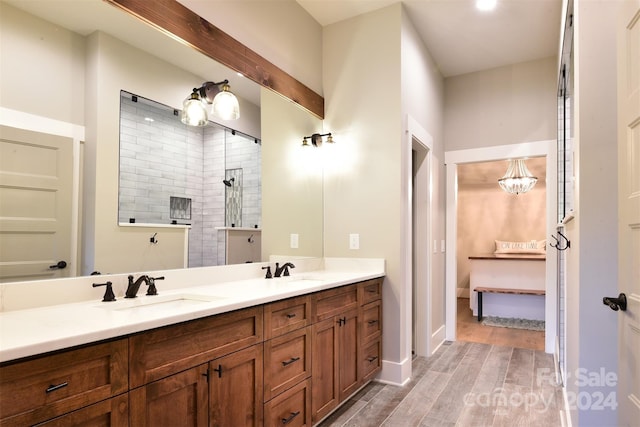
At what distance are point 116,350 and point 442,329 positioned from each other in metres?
3.65

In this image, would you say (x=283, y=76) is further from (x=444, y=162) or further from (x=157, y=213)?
(x=444, y=162)

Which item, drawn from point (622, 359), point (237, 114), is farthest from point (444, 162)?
point (622, 359)

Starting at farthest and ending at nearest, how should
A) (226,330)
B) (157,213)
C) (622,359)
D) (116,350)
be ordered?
(157,213) < (226,330) < (622,359) < (116,350)

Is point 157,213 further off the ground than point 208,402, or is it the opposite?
point 157,213

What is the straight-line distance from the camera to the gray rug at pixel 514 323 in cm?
478

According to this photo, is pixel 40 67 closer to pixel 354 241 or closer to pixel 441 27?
pixel 354 241

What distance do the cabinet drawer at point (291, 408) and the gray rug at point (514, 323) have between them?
12.0 ft

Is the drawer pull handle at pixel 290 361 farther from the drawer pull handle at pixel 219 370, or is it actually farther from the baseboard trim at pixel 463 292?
the baseboard trim at pixel 463 292

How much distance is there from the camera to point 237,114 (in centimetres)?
244

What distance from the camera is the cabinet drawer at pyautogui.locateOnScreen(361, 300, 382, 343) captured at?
2730 millimetres

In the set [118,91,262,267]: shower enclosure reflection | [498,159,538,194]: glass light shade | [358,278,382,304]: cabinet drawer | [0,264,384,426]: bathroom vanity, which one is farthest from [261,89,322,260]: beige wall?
[498,159,538,194]: glass light shade

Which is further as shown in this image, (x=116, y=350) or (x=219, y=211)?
(x=219, y=211)

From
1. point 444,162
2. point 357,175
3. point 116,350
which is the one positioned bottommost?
point 116,350

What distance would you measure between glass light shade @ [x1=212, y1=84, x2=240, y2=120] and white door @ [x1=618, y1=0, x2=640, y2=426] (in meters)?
1.91
